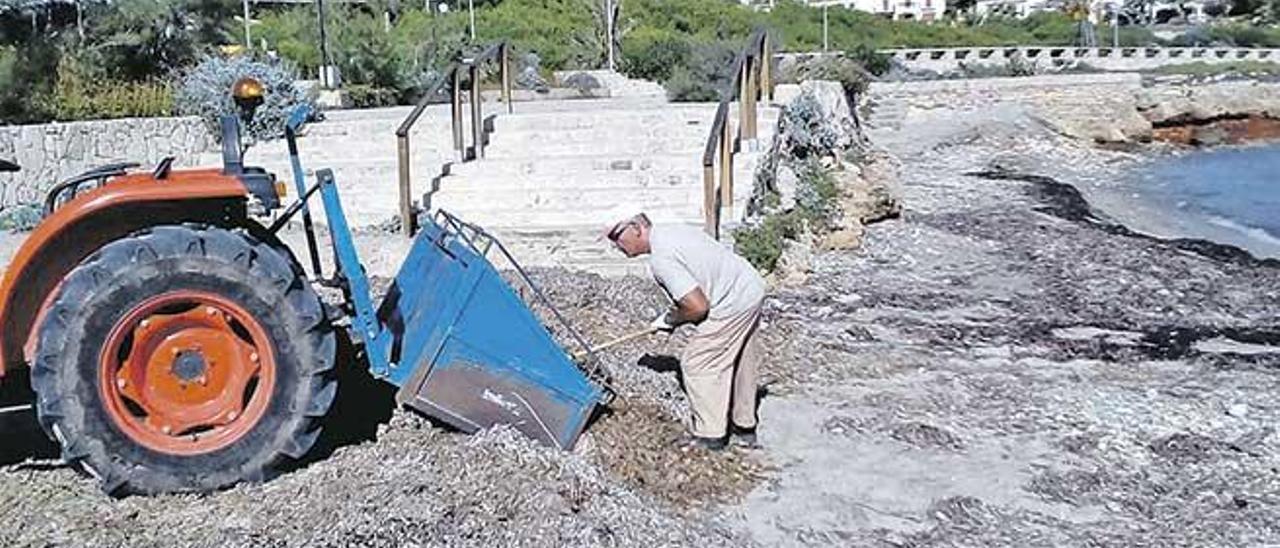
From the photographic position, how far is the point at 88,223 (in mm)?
5809

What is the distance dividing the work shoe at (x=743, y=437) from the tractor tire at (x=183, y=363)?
2.10 m

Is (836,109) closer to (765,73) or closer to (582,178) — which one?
(765,73)

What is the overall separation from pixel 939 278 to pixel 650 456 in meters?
6.09

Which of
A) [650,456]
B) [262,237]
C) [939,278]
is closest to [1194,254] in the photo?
[939,278]

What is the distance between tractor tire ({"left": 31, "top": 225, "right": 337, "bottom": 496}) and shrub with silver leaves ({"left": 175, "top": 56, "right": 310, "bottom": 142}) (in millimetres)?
10117

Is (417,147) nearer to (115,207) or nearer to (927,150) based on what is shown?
(115,207)

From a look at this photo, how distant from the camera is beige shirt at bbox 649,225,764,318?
660cm

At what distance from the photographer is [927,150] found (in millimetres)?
28281

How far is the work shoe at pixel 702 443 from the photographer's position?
6801mm

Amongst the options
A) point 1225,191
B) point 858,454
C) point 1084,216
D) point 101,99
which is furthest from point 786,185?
point 1225,191

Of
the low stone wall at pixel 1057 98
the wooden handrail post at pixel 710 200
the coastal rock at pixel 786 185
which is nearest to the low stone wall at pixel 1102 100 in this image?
the low stone wall at pixel 1057 98

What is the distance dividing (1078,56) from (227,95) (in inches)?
1778

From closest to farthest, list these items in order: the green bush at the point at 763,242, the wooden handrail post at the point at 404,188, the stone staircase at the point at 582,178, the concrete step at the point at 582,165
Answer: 1. the green bush at the point at 763,242
2. the stone staircase at the point at 582,178
3. the wooden handrail post at the point at 404,188
4. the concrete step at the point at 582,165

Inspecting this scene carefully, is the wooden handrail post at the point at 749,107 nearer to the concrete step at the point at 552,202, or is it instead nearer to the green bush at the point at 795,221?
the green bush at the point at 795,221
